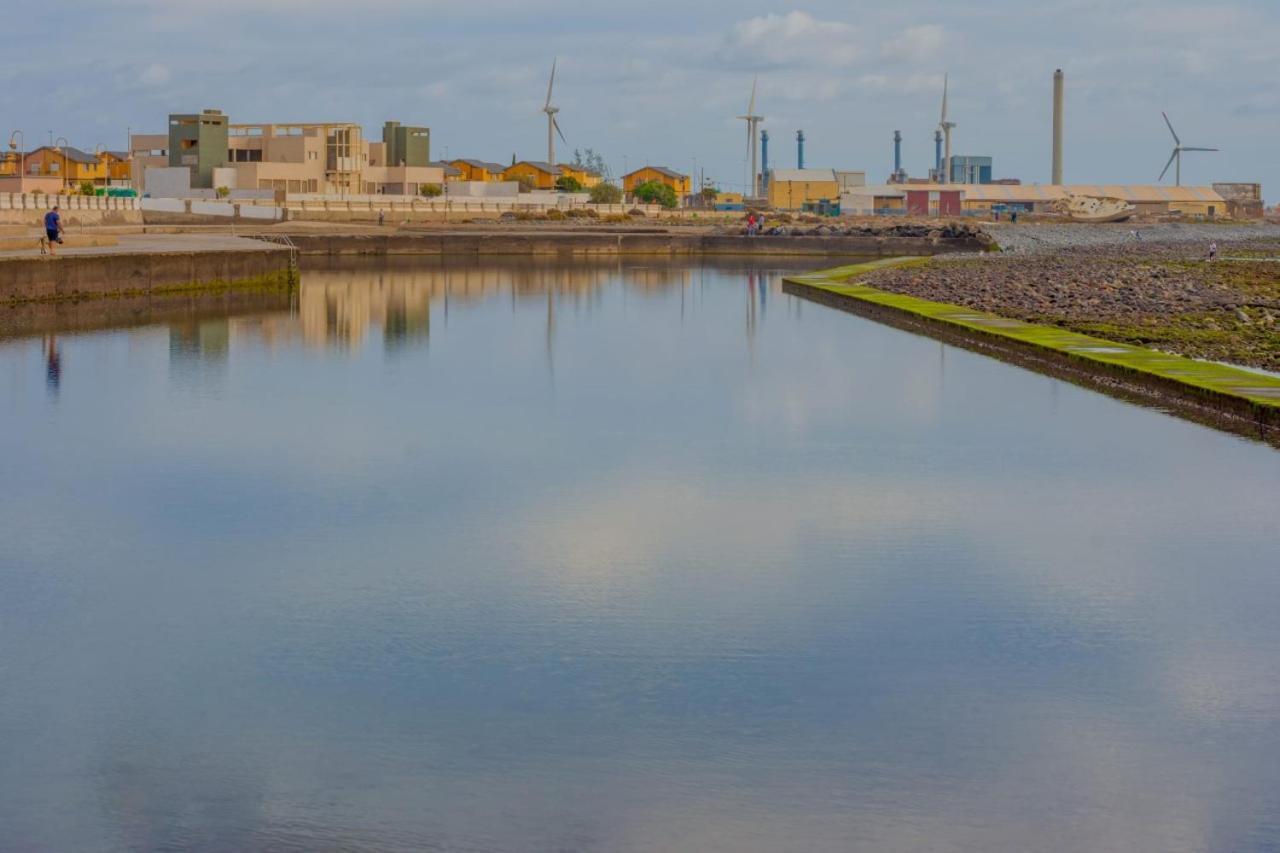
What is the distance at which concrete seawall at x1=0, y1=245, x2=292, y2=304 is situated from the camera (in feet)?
116

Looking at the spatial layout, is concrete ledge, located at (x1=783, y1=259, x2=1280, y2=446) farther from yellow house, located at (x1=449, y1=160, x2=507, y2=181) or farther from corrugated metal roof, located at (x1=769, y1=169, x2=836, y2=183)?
corrugated metal roof, located at (x1=769, y1=169, x2=836, y2=183)

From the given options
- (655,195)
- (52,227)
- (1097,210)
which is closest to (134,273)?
(52,227)

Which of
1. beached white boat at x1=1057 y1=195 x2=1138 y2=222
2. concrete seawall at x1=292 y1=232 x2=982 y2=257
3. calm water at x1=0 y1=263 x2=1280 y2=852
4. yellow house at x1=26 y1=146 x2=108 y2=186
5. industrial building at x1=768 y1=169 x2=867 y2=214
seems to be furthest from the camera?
industrial building at x1=768 y1=169 x2=867 y2=214

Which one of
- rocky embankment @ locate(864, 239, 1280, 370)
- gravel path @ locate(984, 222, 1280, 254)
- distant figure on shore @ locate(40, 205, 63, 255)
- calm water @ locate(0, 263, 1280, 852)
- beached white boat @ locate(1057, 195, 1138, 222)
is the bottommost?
calm water @ locate(0, 263, 1280, 852)

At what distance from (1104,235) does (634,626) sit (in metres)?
106

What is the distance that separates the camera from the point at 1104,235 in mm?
110562

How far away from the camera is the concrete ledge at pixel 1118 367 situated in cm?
1952

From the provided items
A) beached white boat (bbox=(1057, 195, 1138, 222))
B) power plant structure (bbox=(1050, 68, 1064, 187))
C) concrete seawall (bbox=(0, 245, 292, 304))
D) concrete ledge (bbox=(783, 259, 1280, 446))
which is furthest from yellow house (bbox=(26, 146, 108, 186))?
concrete ledge (bbox=(783, 259, 1280, 446))

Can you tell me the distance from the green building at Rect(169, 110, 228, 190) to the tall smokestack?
316ft

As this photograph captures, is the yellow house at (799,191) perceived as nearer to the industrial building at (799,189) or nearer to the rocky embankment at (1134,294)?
the industrial building at (799,189)

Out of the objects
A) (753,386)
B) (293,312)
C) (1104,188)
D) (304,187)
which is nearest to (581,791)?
(753,386)

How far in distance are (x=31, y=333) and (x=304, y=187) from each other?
8546cm

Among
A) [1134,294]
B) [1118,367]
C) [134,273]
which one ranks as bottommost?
[1118,367]

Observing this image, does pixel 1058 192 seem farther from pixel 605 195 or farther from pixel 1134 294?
pixel 1134 294
